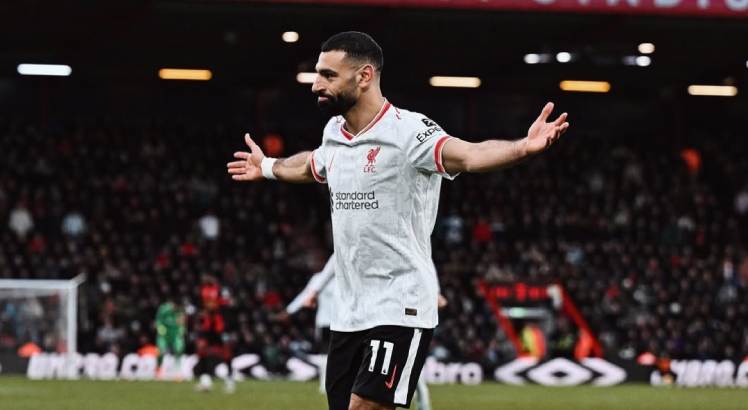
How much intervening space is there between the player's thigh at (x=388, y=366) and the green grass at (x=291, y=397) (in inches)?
358

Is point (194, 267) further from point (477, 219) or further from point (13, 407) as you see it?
point (13, 407)

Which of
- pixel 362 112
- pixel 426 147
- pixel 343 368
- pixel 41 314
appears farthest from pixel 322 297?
pixel 426 147

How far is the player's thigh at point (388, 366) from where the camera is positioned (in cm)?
632

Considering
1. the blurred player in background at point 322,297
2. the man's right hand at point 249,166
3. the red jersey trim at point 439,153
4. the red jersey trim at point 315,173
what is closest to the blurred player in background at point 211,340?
the blurred player in background at point 322,297

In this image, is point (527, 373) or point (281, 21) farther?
point (281, 21)

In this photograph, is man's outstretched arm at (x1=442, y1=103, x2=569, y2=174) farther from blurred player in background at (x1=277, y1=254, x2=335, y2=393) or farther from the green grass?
the green grass

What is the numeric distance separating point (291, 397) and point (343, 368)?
36.6ft

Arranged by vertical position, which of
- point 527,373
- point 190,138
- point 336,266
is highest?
point 190,138

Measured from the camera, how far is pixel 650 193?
117 ft

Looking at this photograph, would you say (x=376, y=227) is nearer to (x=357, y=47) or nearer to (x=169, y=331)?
(x=357, y=47)

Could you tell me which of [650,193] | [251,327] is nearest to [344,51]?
[251,327]

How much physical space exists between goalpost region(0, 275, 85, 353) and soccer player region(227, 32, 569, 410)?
1856cm

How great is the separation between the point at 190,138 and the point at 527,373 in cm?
1387

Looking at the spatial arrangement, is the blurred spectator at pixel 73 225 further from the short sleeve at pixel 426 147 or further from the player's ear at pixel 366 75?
the short sleeve at pixel 426 147
